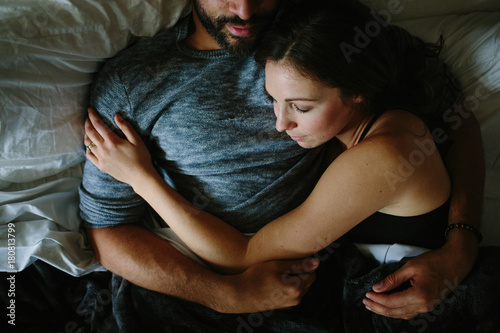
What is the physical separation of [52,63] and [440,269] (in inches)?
43.0

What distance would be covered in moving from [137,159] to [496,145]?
1161 mm

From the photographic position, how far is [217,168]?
1055mm

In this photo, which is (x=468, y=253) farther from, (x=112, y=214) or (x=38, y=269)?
(x=38, y=269)

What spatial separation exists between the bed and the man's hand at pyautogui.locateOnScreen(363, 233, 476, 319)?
109mm

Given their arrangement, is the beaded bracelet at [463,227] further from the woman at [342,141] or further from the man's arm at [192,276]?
the man's arm at [192,276]

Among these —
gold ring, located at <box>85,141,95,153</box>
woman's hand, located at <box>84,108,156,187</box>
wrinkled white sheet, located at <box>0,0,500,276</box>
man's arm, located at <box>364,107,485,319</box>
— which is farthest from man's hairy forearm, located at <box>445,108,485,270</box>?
gold ring, located at <box>85,141,95,153</box>

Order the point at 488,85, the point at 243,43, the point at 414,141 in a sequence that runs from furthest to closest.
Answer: the point at 488,85, the point at 243,43, the point at 414,141

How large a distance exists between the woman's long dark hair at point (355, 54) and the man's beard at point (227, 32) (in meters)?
0.04

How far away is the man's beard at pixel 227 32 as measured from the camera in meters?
0.96

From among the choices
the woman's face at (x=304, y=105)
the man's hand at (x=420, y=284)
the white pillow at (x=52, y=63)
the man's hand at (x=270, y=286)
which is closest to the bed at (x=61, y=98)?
the white pillow at (x=52, y=63)

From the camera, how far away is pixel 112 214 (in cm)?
104

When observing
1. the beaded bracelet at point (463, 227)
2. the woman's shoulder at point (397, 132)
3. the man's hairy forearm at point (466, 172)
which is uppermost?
the woman's shoulder at point (397, 132)

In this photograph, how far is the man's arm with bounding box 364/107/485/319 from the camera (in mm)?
880

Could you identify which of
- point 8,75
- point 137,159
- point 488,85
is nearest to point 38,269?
point 137,159
